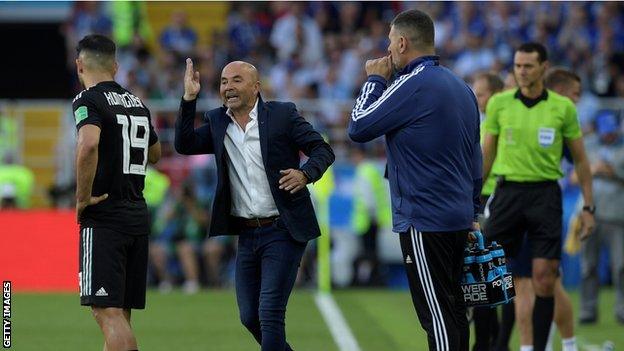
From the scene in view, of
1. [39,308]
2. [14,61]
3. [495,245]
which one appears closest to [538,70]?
[495,245]

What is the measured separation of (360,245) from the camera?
64.2 ft

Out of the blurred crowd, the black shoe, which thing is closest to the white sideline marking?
the blurred crowd

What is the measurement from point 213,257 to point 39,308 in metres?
3.68

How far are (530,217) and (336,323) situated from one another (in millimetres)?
4480

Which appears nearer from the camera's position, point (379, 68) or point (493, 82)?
point (379, 68)

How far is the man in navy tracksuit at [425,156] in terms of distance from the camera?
8.01 m

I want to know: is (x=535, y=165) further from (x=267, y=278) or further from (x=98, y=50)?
(x=98, y=50)

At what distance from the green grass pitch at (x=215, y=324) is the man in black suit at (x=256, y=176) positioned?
140 inches

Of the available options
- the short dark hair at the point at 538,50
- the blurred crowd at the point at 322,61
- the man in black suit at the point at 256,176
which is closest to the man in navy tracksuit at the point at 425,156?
the man in black suit at the point at 256,176

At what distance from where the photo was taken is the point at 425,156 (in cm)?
802

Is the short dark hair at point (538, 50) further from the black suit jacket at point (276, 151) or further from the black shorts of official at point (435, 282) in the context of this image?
the black shorts of official at point (435, 282)

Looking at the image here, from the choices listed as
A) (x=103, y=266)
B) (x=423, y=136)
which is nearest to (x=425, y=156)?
(x=423, y=136)

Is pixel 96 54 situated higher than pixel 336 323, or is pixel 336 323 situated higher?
pixel 96 54

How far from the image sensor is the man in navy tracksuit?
8008 mm
